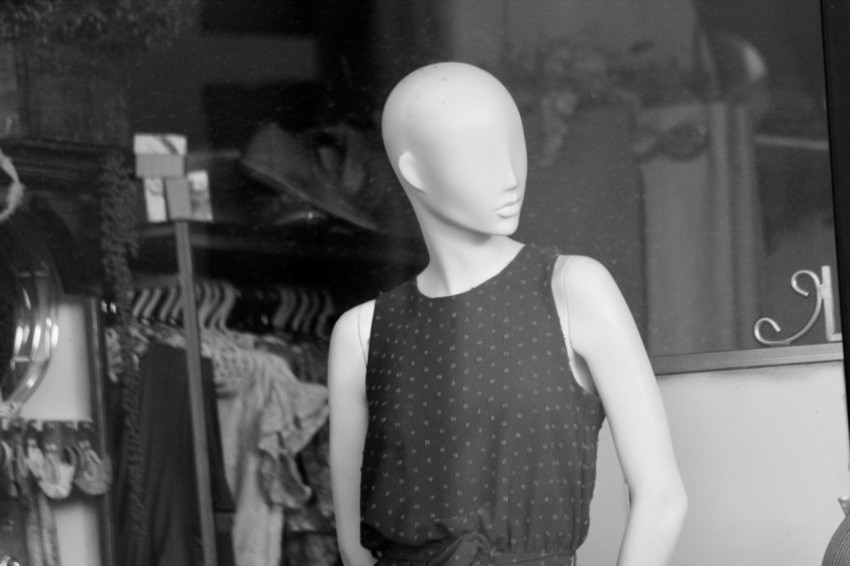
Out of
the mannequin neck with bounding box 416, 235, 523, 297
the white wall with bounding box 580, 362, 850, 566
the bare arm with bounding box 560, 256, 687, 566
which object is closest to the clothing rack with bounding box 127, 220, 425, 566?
the white wall with bounding box 580, 362, 850, 566

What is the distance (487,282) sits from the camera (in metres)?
1.68

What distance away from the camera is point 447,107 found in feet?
5.25

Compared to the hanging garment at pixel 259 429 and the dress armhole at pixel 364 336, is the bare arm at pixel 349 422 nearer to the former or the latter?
the dress armhole at pixel 364 336

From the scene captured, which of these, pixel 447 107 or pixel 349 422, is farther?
pixel 349 422

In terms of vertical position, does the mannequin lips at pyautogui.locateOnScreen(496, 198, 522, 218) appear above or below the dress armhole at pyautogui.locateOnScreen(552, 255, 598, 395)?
above

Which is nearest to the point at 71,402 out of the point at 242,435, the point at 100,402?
the point at 100,402

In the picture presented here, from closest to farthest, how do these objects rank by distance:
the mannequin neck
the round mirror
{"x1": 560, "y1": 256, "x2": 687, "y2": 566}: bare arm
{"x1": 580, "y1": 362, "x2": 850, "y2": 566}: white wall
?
{"x1": 560, "y1": 256, "x2": 687, "y2": 566}: bare arm < the mannequin neck < {"x1": 580, "y1": 362, "x2": 850, "y2": 566}: white wall < the round mirror

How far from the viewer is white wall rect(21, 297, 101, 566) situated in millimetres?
2264

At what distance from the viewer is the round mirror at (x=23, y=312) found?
7.34 feet

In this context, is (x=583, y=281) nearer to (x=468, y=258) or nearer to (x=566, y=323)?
(x=566, y=323)

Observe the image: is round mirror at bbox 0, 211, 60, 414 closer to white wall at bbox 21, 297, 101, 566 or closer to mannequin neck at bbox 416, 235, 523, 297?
white wall at bbox 21, 297, 101, 566

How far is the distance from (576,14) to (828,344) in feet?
2.30

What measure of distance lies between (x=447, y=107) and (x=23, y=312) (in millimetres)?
999

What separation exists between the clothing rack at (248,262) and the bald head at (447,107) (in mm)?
740
